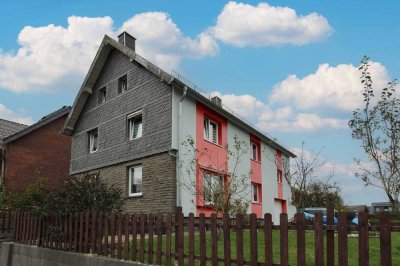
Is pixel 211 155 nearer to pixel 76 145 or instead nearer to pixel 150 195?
pixel 150 195

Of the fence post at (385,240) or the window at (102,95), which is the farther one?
the window at (102,95)

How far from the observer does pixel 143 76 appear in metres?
19.6

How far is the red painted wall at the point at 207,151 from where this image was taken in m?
18.1

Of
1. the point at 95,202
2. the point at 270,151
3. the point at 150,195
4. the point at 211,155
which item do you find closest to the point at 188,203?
the point at 150,195

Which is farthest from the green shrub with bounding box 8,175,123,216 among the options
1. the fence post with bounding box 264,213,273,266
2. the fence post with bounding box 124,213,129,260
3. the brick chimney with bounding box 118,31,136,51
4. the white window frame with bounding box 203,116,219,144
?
the brick chimney with bounding box 118,31,136,51

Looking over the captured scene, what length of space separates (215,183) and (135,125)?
6096 mm

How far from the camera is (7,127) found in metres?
31.1

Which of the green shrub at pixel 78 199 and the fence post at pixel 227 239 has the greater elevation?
the green shrub at pixel 78 199

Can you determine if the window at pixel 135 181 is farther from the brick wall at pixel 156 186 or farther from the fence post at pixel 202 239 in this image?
the fence post at pixel 202 239

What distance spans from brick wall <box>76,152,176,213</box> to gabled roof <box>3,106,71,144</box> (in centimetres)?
1123

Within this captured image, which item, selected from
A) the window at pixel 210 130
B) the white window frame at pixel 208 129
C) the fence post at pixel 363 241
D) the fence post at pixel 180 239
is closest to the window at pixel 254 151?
the window at pixel 210 130

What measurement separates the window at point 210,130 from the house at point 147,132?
0.05m

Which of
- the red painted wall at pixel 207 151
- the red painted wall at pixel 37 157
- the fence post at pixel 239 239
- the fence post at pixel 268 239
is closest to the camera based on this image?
the fence post at pixel 268 239

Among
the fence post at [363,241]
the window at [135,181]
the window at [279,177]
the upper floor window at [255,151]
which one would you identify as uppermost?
the upper floor window at [255,151]
